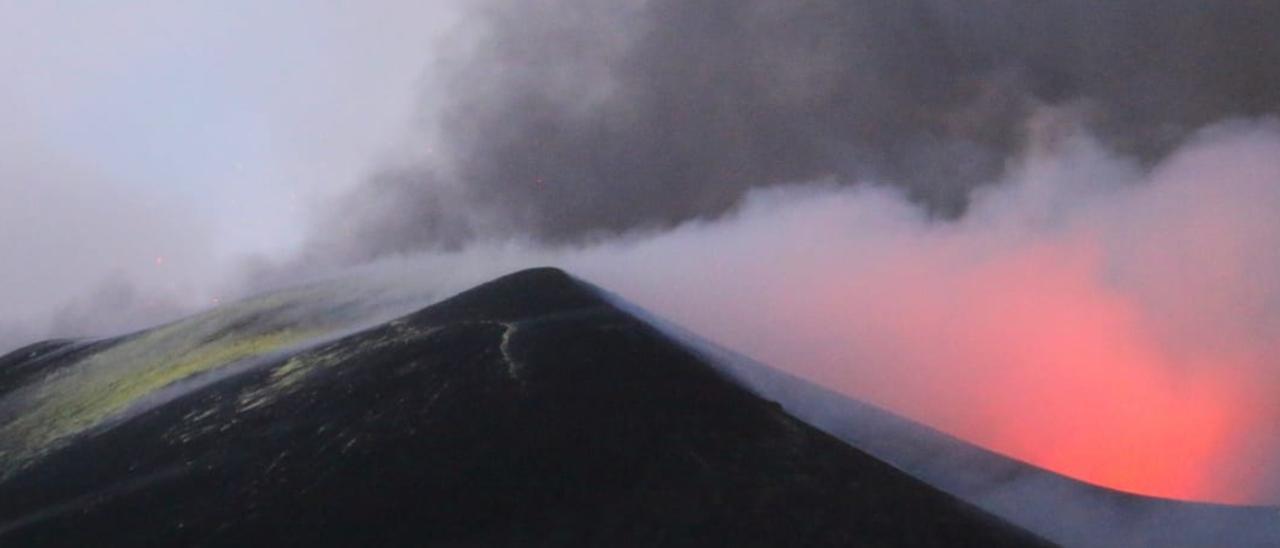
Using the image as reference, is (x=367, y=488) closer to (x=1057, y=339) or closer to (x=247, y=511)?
(x=247, y=511)

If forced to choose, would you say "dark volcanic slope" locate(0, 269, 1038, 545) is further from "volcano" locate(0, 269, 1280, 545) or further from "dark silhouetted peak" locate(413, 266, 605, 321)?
"dark silhouetted peak" locate(413, 266, 605, 321)

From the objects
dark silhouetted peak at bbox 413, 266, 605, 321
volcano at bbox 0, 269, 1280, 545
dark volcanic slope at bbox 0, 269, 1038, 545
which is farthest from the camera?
dark silhouetted peak at bbox 413, 266, 605, 321

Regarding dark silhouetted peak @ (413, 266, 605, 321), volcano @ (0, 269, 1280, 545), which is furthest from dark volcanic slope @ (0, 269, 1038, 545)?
dark silhouetted peak @ (413, 266, 605, 321)

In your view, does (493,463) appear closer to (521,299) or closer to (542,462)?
(542,462)

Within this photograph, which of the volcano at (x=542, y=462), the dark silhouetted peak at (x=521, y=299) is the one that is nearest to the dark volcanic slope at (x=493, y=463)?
the volcano at (x=542, y=462)

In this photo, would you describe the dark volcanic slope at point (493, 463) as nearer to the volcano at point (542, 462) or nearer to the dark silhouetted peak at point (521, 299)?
the volcano at point (542, 462)

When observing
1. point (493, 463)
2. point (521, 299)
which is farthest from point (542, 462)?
point (521, 299)

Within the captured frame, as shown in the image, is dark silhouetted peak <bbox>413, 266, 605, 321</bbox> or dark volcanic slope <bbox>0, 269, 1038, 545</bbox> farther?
dark silhouetted peak <bbox>413, 266, 605, 321</bbox>
